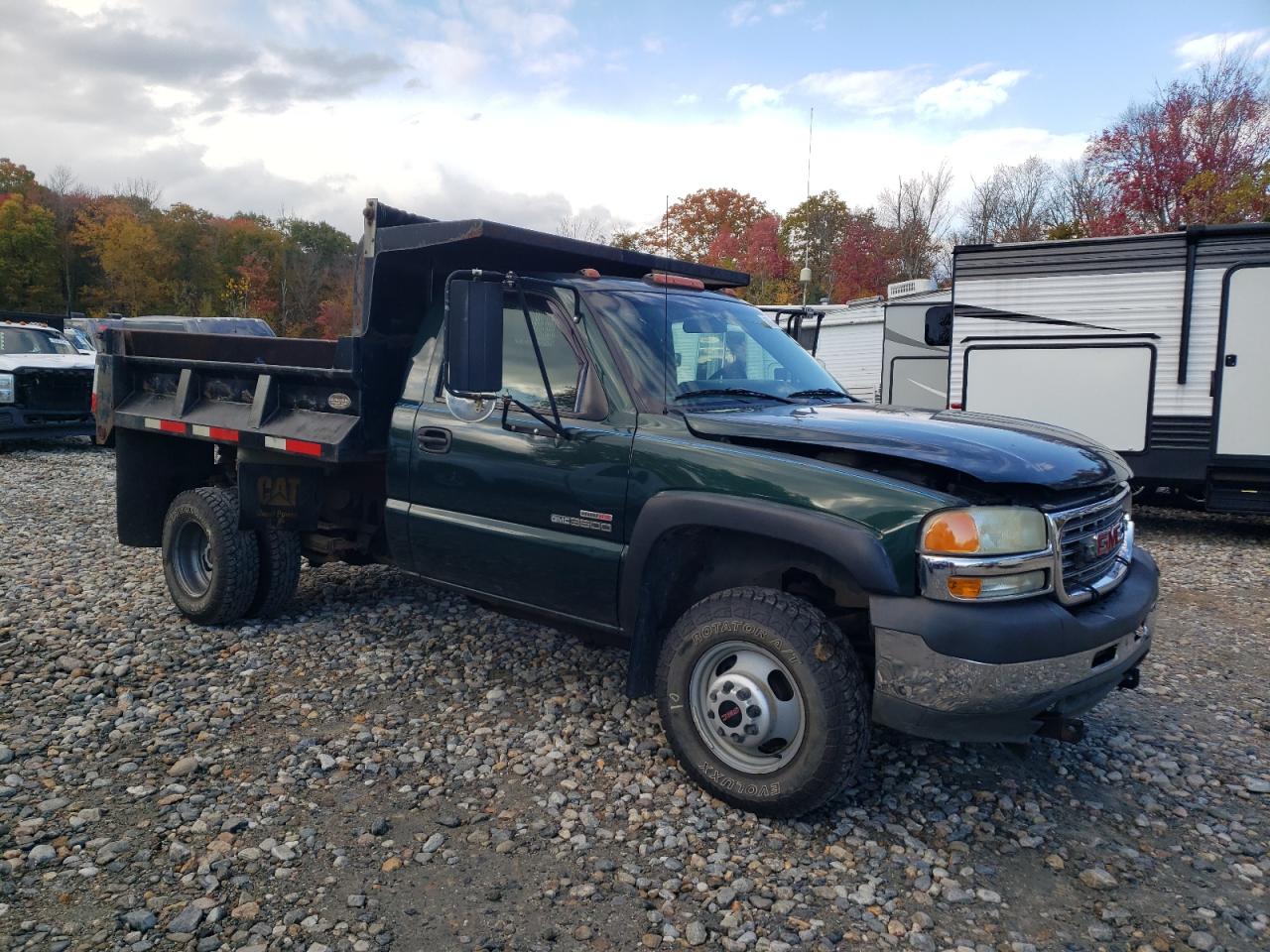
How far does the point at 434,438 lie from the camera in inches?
→ 176

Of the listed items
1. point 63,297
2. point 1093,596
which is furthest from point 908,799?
point 63,297

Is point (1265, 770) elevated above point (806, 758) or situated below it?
below

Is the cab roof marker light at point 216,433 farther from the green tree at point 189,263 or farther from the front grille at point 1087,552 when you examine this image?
the green tree at point 189,263

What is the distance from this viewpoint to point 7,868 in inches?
117

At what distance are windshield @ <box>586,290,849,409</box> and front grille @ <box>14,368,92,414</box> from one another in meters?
12.7

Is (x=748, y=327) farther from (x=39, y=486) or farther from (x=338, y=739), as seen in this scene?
(x=39, y=486)

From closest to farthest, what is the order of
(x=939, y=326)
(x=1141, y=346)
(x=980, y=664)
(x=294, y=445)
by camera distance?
(x=980, y=664)
(x=294, y=445)
(x=1141, y=346)
(x=939, y=326)

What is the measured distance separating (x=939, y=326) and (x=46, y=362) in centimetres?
1284

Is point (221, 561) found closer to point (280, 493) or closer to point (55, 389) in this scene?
point (280, 493)

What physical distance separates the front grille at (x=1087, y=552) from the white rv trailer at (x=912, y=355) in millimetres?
9368

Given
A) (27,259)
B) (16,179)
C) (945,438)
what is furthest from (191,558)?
(16,179)

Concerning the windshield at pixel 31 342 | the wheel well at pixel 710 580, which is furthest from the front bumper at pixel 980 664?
the windshield at pixel 31 342

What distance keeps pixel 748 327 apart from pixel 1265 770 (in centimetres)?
303

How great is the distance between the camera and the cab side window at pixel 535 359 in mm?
4043
